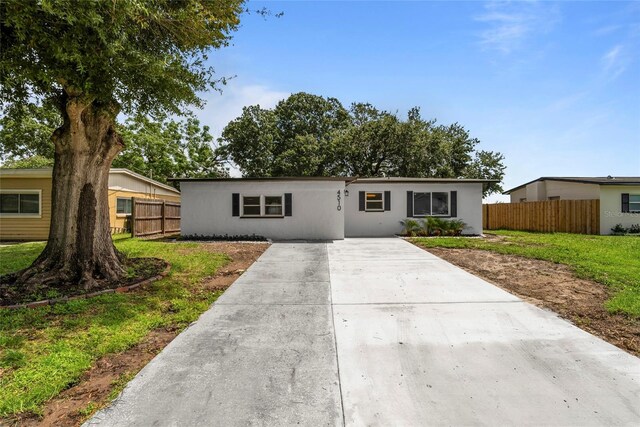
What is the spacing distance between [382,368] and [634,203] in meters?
20.6

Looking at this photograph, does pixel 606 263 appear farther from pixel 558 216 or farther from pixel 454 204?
pixel 558 216

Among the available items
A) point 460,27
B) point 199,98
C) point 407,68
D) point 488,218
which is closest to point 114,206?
point 199,98

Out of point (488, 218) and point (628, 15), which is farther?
point (488, 218)

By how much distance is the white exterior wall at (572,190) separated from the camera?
16.8 metres

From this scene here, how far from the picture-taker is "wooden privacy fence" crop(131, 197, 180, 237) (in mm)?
14043

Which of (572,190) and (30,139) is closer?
(572,190)

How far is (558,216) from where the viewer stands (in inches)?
672

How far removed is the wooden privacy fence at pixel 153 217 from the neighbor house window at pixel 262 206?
4.58 meters

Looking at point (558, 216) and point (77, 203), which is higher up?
point (77, 203)

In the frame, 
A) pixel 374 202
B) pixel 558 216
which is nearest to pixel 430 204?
pixel 374 202

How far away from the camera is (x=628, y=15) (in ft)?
23.8

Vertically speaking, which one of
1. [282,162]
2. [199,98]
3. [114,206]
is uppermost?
[282,162]

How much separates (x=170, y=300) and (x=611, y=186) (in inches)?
801

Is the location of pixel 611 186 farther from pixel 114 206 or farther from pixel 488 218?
pixel 114 206
